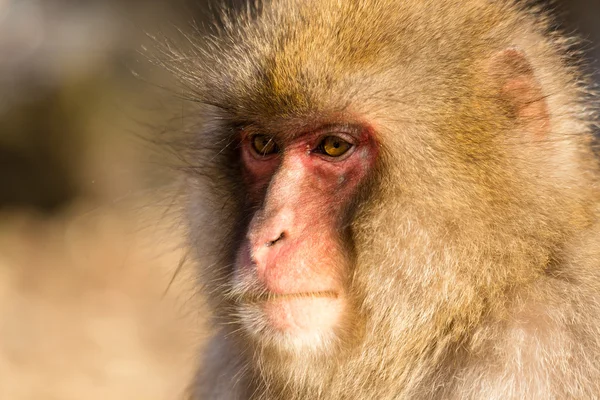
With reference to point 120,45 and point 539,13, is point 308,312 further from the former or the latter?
point 120,45

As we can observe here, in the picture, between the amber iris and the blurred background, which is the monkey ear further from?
the blurred background

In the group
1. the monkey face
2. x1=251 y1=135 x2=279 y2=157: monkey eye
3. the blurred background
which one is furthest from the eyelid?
the blurred background

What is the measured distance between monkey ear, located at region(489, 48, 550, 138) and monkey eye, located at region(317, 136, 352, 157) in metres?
0.48

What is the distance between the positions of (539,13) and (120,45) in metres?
7.71

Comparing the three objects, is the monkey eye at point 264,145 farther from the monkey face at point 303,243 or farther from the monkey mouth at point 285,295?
the monkey mouth at point 285,295

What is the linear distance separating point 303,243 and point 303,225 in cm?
6

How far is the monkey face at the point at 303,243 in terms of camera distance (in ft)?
8.10

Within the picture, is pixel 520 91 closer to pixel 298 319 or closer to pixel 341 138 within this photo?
pixel 341 138

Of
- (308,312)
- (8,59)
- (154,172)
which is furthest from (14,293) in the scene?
(308,312)

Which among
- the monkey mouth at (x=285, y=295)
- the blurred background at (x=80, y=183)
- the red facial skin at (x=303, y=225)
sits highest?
the red facial skin at (x=303, y=225)

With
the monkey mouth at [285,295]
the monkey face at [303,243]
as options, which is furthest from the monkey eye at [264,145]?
the monkey mouth at [285,295]

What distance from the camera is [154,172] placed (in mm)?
4262

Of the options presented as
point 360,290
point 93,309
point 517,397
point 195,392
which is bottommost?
point 93,309

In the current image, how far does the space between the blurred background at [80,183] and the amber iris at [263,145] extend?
439 cm
